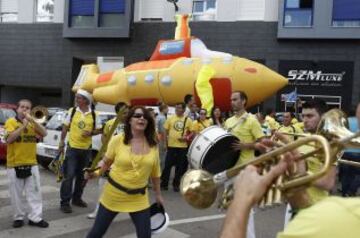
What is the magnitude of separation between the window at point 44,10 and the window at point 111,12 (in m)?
4.09

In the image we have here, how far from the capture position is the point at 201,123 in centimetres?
1052

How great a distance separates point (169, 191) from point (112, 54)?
18749 millimetres

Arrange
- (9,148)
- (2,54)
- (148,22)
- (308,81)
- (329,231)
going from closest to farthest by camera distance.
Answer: (329,231) < (9,148) < (308,81) < (148,22) < (2,54)

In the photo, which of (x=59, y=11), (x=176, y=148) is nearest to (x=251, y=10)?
(x=59, y=11)

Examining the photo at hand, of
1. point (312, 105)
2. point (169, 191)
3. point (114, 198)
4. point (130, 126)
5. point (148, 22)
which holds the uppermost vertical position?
point (148, 22)

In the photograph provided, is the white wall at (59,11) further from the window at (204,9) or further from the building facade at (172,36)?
the window at (204,9)

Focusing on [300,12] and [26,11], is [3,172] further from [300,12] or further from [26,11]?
[26,11]

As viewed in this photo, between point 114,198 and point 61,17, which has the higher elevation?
point 61,17

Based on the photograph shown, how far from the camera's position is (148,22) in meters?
26.5

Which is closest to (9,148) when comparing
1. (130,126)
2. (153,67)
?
(130,126)

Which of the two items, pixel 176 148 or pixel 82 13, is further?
pixel 82 13

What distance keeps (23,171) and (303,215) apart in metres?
5.56

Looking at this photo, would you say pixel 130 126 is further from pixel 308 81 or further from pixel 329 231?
pixel 308 81

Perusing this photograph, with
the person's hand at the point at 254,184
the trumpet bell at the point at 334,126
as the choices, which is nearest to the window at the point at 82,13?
the trumpet bell at the point at 334,126
